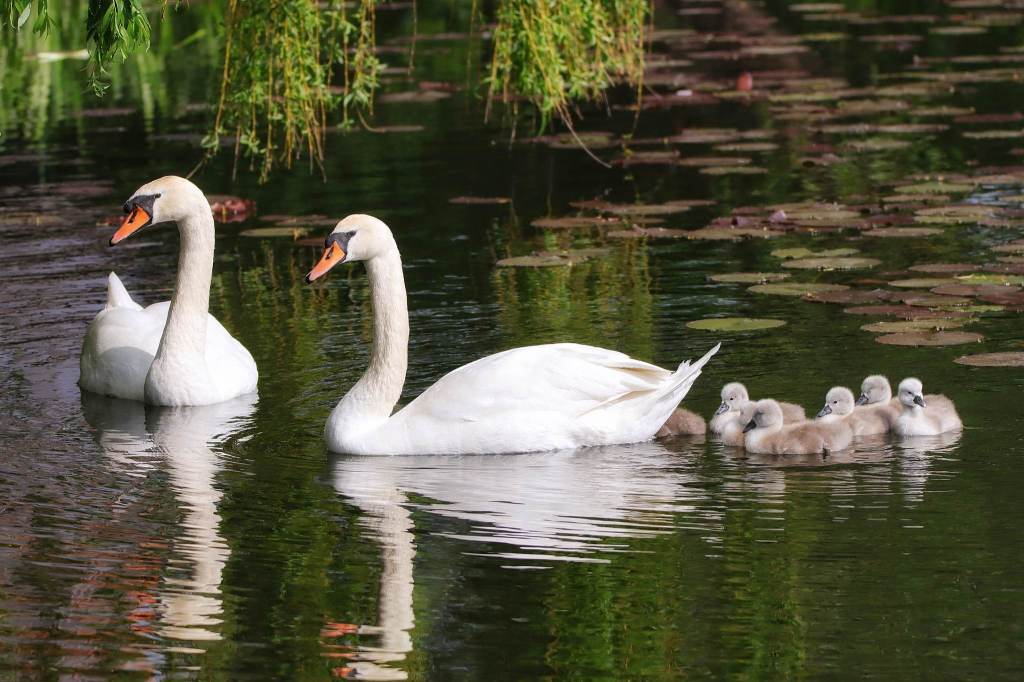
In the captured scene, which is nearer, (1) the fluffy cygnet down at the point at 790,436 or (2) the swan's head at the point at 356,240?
(1) the fluffy cygnet down at the point at 790,436

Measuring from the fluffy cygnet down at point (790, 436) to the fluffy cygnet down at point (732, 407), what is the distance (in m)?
0.21

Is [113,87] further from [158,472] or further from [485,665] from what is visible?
[485,665]

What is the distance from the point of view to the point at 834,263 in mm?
12062

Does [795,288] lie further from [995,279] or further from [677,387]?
[677,387]

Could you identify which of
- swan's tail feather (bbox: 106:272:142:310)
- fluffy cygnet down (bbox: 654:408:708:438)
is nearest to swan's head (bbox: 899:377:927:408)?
fluffy cygnet down (bbox: 654:408:708:438)

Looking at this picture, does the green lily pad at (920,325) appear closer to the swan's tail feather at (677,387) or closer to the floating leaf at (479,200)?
the swan's tail feather at (677,387)

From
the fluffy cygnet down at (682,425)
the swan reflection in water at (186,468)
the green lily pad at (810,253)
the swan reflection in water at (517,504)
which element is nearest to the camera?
the swan reflection in water at (186,468)

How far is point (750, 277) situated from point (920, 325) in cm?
173

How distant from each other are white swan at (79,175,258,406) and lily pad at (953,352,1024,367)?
3541 millimetres

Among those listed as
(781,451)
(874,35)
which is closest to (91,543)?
(781,451)

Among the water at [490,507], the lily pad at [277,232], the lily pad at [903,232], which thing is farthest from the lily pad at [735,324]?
Answer: the lily pad at [277,232]

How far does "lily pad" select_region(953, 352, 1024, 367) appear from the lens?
31.1 ft

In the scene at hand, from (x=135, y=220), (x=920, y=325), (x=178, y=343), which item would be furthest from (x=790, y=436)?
(x=135, y=220)

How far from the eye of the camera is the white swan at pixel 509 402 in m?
8.74
